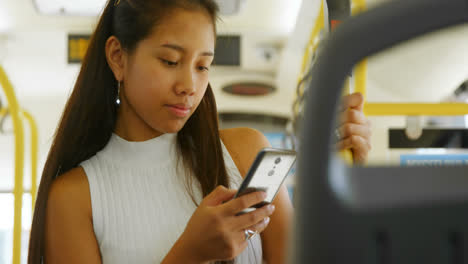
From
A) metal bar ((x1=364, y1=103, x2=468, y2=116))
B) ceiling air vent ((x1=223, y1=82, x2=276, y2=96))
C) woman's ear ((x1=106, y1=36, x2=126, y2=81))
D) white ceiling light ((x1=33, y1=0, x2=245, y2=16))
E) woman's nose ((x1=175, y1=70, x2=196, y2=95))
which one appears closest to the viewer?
woman's nose ((x1=175, y1=70, x2=196, y2=95))

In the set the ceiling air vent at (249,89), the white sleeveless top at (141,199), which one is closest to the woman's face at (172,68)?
the white sleeveless top at (141,199)

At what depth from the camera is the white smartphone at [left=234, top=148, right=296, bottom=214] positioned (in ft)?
1.88

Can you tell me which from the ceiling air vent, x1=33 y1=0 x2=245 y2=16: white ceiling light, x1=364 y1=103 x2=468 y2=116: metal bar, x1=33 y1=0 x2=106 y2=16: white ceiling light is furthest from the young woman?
the ceiling air vent

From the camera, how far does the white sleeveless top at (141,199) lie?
2.93 feet

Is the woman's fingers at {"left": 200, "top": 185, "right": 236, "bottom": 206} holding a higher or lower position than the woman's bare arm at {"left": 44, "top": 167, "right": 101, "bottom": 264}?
higher

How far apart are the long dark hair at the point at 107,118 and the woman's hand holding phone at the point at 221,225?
27 centimetres

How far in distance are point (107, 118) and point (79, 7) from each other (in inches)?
68.1

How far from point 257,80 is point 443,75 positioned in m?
2.31

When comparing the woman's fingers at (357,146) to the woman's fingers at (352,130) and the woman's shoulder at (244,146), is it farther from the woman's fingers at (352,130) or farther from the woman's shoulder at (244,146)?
the woman's shoulder at (244,146)

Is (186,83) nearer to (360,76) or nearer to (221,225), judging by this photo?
(221,225)

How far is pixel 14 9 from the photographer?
12.7ft

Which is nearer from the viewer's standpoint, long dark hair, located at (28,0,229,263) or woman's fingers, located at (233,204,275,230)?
woman's fingers, located at (233,204,275,230)

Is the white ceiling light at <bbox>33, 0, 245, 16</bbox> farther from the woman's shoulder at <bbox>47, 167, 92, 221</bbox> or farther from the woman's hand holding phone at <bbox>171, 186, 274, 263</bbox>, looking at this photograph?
the woman's hand holding phone at <bbox>171, 186, 274, 263</bbox>

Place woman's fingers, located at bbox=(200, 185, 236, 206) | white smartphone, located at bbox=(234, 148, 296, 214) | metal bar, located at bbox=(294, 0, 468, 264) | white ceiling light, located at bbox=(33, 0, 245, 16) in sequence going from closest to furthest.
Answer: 1. metal bar, located at bbox=(294, 0, 468, 264)
2. white smartphone, located at bbox=(234, 148, 296, 214)
3. woman's fingers, located at bbox=(200, 185, 236, 206)
4. white ceiling light, located at bbox=(33, 0, 245, 16)
